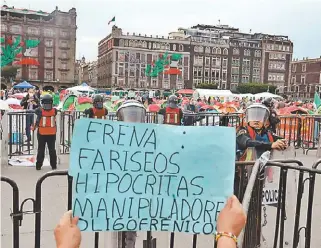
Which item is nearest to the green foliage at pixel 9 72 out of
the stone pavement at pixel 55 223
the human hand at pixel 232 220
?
the stone pavement at pixel 55 223

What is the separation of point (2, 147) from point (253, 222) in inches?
222

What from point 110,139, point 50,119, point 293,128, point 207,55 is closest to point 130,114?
point 110,139

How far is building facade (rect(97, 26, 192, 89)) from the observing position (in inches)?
3730

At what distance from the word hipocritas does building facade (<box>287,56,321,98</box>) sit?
106800mm

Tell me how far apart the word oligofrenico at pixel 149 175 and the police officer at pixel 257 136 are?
6.51 feet

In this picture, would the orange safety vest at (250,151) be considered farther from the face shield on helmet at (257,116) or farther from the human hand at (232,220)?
the human hand at (232,220)

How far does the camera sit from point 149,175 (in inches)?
83.9

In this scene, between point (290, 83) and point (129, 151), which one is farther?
point (290, 83)

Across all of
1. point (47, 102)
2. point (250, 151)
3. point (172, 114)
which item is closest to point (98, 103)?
point (47, 102)

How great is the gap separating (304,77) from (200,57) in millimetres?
30557

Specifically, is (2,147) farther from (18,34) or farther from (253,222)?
(18,34)

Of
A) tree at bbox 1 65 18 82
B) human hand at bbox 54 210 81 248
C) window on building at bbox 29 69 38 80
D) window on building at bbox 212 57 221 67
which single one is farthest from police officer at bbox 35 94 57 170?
window on building at bbox 212 57 221 67

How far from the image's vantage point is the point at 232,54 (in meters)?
104

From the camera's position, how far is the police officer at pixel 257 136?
3977 mm
